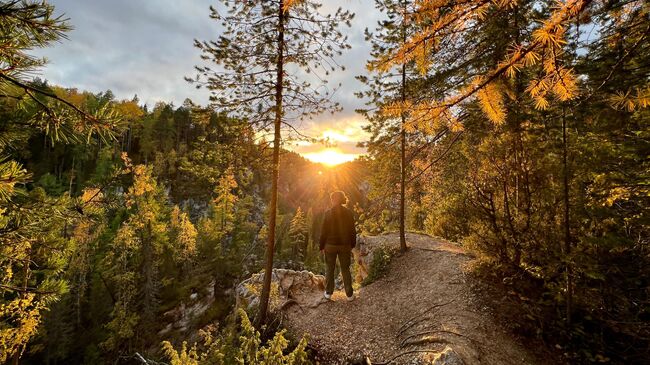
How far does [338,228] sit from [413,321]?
8.90 feet

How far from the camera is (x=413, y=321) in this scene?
6.66 m

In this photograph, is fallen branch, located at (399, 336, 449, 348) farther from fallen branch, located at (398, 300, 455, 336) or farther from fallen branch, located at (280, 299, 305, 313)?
fallen branch, located at (280, 299, 305, 313)

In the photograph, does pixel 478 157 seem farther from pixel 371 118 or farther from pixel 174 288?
pixel 174 288

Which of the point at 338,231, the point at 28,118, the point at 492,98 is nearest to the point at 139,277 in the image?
the point at 338,231

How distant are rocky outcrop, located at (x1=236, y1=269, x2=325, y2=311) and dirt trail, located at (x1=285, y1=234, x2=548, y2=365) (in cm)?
48

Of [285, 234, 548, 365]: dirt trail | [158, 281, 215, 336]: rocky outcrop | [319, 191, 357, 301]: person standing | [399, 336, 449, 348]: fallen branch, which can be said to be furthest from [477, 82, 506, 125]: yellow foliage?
[158, 281, 215, 336]: rocky outcrop

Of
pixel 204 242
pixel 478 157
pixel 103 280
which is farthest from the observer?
pixel 204 242

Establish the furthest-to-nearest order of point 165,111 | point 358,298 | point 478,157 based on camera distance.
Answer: point 165,111, point 358,298, point 478,157

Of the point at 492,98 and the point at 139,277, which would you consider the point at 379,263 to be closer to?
the point at 492,98

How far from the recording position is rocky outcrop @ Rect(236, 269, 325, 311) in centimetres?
891

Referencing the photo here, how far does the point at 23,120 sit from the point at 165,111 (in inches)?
3025

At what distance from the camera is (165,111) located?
7006cm

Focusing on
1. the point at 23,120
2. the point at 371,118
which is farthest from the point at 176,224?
the point at 23,120

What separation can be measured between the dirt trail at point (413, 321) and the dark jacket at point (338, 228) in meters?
1.98
